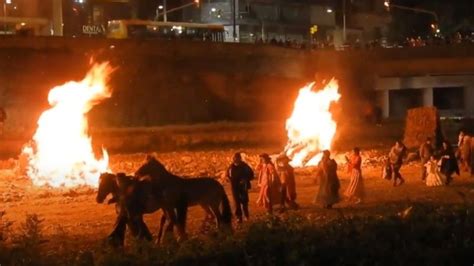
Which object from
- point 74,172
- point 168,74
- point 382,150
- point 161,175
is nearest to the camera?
point 161,175

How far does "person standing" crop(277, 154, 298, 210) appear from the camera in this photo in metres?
19.5

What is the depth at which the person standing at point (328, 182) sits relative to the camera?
19.8 meters

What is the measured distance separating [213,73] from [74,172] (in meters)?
23.6

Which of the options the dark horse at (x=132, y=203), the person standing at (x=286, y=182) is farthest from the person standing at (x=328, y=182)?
the dark horse at (x=132, y=203)

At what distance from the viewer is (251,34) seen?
73.7 metres

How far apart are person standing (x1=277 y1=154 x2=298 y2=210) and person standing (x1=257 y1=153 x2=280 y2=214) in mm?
232

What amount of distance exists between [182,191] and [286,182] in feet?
16.0

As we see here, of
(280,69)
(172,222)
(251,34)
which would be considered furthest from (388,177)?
(251,34)

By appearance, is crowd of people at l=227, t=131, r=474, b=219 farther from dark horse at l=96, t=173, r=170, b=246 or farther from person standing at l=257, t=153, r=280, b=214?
dark horse at l=96, t=173, r=170, b=246

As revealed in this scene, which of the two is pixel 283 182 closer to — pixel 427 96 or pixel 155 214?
pixel 155 214

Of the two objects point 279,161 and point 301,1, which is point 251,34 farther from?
point 279,161

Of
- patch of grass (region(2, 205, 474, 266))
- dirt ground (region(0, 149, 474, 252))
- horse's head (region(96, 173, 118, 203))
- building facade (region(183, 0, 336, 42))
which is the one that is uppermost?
building facade (region(183, 0, 336, 42))

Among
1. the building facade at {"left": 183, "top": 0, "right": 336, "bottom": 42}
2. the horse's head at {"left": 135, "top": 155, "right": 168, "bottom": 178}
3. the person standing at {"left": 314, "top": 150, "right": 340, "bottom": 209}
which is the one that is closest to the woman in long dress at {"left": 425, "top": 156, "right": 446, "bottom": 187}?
the person standing at {"left": 314, "top": 150, "right": 340, "bottom": 209}

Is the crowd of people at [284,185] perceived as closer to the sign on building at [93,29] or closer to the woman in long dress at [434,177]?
the woman in long dress at [434,177]
